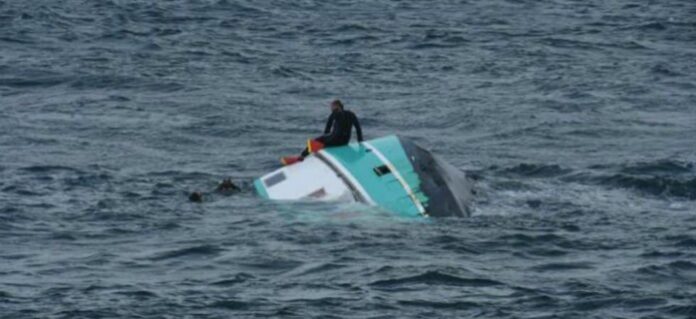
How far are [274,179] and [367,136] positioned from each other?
6799mm

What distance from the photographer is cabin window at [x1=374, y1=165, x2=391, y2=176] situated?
1195 inches

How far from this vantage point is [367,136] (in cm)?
3797

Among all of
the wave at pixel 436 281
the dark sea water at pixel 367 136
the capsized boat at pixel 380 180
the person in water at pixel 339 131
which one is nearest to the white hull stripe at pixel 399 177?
the capsized boat at pixel 380 180

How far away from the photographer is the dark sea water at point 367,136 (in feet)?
80.8

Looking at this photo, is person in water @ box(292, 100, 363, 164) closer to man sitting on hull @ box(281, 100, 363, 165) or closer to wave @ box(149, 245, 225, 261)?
man sitting on hull @ box(281, 100, 363, 165)

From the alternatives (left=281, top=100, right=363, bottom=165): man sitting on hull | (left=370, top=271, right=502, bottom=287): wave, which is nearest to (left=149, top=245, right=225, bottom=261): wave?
(left=370, top=271, right=502, bottom=287): wave

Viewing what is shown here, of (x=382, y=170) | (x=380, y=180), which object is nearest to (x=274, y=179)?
(x=382, y=170)

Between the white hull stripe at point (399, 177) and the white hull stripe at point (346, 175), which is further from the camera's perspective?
the white hull stripe at point (346, 175)

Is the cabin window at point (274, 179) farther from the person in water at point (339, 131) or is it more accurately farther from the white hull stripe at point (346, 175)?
the white hull stripe at point (346, 175)

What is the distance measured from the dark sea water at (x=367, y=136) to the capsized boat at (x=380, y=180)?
45 centimetres

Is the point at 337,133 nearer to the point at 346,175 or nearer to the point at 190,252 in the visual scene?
the point at 346,175

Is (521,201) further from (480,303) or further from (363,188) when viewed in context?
(480,303)

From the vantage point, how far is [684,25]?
52.9m

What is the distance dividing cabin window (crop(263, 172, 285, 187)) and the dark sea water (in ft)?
2.74
